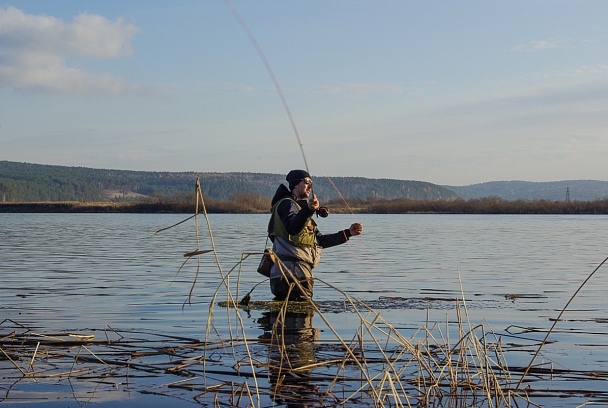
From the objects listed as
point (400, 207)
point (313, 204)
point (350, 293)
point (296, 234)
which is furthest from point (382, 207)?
point (313, 204)

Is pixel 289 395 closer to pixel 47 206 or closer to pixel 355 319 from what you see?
pixel 355 319

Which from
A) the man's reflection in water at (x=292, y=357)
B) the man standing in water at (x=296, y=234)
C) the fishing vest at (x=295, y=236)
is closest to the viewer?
the man's reflection in water at (x=292, y=357)

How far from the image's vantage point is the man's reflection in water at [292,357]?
6004mm

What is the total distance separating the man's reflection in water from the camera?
6.00 meters

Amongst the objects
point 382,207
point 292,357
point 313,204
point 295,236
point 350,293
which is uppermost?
point 313,204

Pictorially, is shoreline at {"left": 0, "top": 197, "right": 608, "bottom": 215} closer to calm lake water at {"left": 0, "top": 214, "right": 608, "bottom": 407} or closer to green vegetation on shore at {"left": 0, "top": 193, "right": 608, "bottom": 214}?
green vegetation on shore at {"left": 0, "top": 193, "right": 608, "bottom": 214}

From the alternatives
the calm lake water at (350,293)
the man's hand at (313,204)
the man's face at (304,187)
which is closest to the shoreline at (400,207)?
the calm lake water at (350,293)

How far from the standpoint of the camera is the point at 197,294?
13836 mm

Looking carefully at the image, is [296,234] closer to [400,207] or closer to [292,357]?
[292,357]

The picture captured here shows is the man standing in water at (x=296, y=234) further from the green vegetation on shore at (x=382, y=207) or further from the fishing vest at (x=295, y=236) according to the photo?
the green vegetation on shore at (x=382, y=207)

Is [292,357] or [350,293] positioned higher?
[292,357]

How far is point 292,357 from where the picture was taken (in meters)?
7.55

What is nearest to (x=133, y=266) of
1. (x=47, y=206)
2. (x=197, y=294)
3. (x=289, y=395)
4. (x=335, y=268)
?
(x=335, y=268)

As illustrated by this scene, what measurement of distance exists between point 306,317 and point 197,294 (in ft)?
12.7
